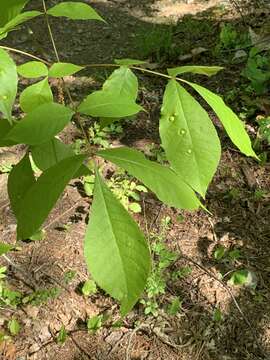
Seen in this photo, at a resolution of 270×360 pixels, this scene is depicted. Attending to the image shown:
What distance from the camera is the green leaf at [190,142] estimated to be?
0.92 metres

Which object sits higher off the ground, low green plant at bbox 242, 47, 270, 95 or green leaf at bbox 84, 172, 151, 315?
green leaf at bbox 84, 172, 151, 315

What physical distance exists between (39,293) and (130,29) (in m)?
4.31

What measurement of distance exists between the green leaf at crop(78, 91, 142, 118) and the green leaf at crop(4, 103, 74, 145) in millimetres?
55

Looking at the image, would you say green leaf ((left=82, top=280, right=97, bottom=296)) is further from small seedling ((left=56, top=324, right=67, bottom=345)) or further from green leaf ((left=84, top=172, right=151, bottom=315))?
green leaf ((left=84, top=172, right=151, bottom=315))

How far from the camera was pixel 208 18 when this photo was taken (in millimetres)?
5738

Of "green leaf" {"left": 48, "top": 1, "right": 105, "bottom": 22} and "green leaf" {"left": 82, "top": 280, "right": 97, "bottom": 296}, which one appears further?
"green leaf" {"left": 82, "top": 280, "right": 97, "bottom": 296}

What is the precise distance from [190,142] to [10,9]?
0.56 meters

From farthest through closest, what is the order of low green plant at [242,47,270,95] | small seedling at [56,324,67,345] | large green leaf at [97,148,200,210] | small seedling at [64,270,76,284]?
1. low green plant at [242,47,270,95]
2. small seedling at [64,270,76,284]
3. small seedling at [56,324,67,345]
4. large green leaf at [97,148,200,210]

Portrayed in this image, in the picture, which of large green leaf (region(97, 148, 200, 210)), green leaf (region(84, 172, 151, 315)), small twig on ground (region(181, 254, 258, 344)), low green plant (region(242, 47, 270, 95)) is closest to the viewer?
green leaf (region(84, 172, 151, 315))

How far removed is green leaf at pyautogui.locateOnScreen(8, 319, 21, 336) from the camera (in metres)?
2.50

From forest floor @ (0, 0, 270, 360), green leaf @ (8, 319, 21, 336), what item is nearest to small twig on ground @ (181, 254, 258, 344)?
forest floor @ (0, 0, 270, 360)

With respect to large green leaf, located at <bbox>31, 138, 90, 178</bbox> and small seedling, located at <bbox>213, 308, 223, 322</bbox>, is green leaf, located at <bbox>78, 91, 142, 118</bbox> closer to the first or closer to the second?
large green leaf, located at <bbox>31, 138, 90, 178</bbox>

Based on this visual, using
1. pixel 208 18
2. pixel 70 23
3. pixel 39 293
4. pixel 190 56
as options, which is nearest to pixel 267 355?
pixel 39 293

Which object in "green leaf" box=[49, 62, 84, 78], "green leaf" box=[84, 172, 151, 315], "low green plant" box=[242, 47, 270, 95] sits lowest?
"low green plant" box=[242, 47, 270, 95]
